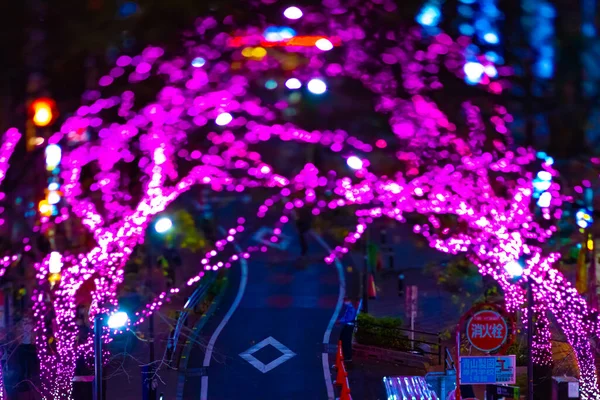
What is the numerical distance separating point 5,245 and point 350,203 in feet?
41.4

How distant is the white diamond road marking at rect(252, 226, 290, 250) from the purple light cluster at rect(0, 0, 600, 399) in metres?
0.26

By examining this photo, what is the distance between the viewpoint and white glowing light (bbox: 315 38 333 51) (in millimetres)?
19562

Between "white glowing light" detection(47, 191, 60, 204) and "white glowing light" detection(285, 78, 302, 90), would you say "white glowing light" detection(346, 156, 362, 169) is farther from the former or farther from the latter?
"white glowing light" detection(47, 191, 60, 204)

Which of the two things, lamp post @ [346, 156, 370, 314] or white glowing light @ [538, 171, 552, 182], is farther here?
lamp post @ [346, 156, 370, 314]

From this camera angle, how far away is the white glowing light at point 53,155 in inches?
768

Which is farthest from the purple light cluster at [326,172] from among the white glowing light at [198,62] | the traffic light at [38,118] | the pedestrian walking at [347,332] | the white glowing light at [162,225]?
the pedestrian walking at [347,332]

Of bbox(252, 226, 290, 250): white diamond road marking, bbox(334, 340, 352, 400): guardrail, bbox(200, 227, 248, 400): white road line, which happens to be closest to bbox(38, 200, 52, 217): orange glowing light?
bbox(200, 227, 248, 400): white road line

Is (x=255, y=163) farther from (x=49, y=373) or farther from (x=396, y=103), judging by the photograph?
(x=49, y=373)

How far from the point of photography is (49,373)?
14.6 metres

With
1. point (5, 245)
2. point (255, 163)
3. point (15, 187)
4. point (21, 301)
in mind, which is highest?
point (255, 163)

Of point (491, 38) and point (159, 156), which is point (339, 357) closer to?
point (491, 38)

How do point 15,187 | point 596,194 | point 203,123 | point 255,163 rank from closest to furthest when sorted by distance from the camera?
point 15,187
point 596,194
point 203,123
point 255,163

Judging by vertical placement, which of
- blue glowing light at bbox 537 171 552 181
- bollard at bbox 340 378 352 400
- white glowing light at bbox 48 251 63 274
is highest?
blue glowing light at bbox 537 171 552 181

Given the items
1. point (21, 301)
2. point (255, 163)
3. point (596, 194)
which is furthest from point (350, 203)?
point (21, 301)
